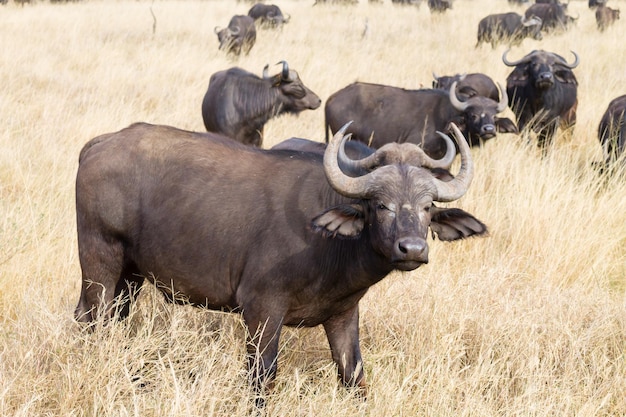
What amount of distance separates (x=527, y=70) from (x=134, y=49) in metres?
7.77

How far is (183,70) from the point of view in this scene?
12.4 m

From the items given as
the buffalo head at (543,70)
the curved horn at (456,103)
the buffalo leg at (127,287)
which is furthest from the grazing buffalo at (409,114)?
the buffalo leg at (127,287)

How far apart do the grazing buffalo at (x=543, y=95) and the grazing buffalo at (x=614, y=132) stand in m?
0.99

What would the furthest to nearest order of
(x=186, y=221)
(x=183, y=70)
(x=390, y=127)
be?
(x=183, y=70) < (x=390, y=127) < (x=186, y=221)

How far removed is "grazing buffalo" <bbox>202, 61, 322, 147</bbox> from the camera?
356 inches

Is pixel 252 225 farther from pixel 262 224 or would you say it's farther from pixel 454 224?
pixel 454 224

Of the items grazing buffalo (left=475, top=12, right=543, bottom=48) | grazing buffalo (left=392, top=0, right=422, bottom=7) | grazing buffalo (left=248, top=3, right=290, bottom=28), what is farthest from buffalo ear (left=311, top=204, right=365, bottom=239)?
grazing buffalo (left=392, top=0, right=422, bottom=7)

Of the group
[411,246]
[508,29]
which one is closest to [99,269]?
[411,246]

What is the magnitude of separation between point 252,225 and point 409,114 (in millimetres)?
5410

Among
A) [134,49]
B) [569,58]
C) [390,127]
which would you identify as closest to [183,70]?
[134,49]

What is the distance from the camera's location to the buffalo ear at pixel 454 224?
3.48m

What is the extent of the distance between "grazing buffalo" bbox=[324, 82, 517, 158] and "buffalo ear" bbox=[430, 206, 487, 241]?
4.70 meters

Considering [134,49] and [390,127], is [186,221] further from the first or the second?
[134,49]

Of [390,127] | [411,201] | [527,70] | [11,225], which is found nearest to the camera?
[411,201]
